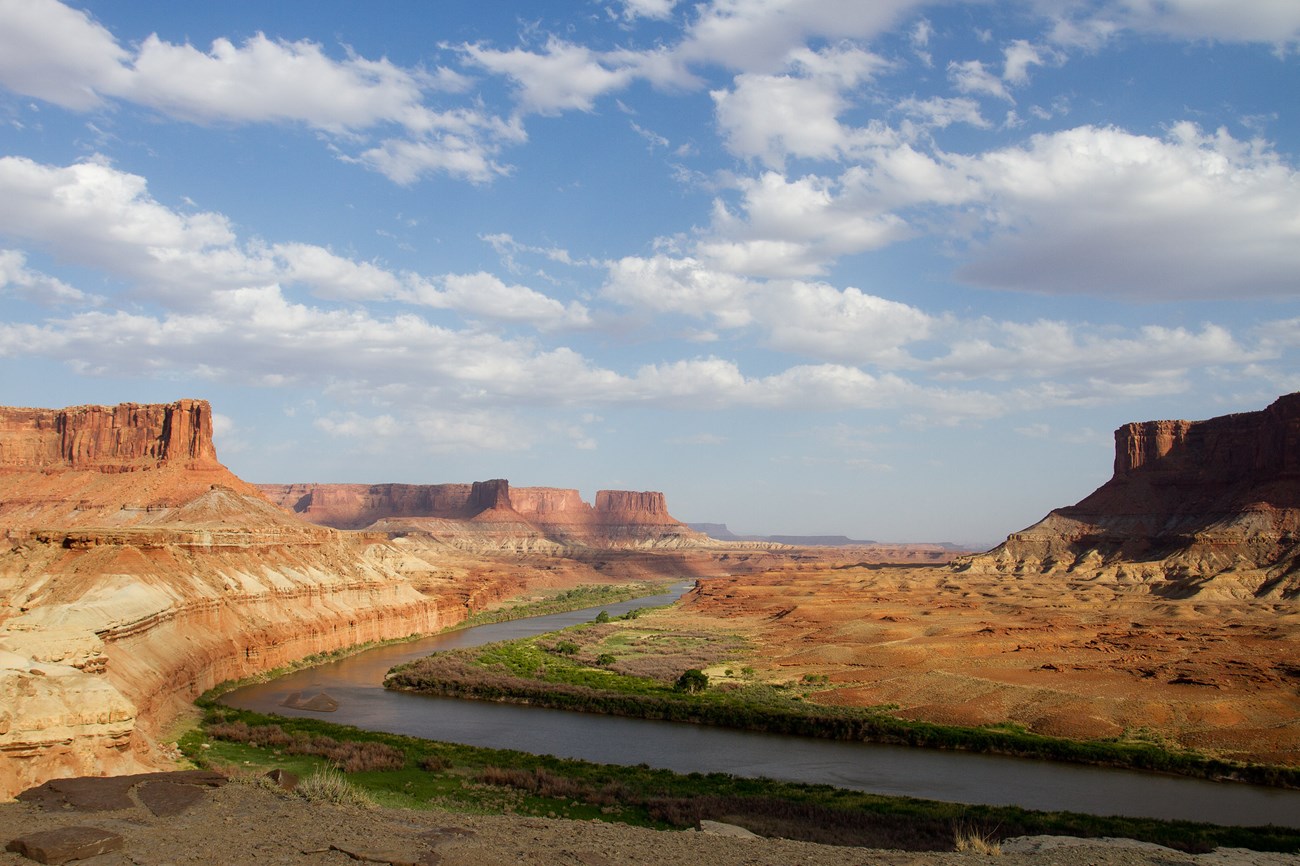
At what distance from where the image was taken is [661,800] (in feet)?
69.9

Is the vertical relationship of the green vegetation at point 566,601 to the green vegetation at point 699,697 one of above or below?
below

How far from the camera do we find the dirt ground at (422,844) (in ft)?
42.3

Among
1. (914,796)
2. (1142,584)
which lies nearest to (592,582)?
(1142,584)

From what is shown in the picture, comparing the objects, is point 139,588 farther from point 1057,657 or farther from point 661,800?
point 1057,657

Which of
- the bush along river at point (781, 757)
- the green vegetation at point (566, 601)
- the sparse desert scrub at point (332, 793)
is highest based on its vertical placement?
the sparse desert scrub at point (332, 793)

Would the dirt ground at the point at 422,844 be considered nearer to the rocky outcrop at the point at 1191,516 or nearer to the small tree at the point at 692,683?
the small tree at the point at 692,683

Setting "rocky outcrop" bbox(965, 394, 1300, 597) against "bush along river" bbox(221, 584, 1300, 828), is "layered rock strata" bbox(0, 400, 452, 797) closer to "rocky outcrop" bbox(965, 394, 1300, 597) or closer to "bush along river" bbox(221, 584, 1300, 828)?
"bush along river" bbox(221, 584, 1300, 828)

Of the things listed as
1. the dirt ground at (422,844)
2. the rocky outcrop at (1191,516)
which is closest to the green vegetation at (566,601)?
the rocky outcrop at (1191,516)

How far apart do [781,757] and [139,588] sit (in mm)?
27162

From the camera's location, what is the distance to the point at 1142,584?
87000 millimetres

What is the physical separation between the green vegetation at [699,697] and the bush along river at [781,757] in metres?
0.64

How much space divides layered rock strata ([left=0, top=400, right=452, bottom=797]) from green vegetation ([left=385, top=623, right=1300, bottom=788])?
9.10 meters

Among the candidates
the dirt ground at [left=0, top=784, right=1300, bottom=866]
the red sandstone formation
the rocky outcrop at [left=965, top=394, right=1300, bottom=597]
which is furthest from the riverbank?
the rocky outcrop at [left=965, top=394, right=1300, bottom=597]

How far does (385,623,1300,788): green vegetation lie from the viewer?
28.0 m
